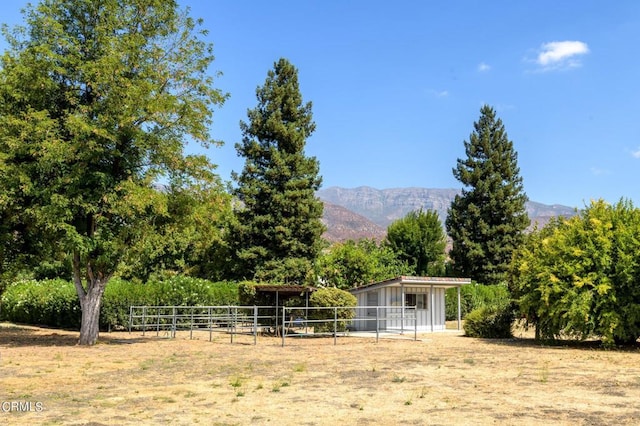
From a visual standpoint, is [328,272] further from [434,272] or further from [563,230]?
[563,230]

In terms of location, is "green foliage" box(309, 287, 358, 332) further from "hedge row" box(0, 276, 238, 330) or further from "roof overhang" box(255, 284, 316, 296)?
"hedge row" box(0, 276, 238, 330)

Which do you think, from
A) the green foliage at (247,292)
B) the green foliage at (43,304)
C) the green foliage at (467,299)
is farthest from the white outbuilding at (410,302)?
the green foliage at (43,304)

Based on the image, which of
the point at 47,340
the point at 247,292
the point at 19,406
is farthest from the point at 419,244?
the point at 19,406

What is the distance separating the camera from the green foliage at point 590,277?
17594mm

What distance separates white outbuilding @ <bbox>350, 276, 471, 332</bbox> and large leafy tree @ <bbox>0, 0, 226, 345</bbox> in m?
11.3

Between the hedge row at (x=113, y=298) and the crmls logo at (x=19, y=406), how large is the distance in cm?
1811

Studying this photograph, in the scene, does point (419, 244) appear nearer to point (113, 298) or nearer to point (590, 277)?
point (113, 298)

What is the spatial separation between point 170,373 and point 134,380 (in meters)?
1.16

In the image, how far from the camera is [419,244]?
49562 mm

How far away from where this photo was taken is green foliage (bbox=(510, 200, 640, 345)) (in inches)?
693

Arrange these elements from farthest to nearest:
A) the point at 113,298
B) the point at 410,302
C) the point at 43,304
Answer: the point at 43,304
the point at 410,302
the point at 113,298

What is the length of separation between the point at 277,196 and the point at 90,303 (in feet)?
68.3

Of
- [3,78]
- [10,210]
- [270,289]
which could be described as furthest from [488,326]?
[3,78]

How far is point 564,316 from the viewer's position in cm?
1795
